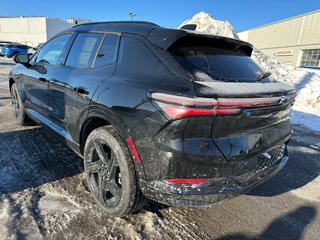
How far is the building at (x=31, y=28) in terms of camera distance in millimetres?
56459

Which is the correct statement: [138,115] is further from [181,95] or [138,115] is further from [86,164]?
[86,164]

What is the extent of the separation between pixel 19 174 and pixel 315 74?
13477 mm

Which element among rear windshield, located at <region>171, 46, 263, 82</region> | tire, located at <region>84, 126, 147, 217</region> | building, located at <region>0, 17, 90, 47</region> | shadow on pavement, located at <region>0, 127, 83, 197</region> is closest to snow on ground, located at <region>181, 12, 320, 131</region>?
rear windshield, located at <region>171, 46, 263, 82</region>

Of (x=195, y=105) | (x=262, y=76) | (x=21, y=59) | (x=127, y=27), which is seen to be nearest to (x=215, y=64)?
(x=262, y=76)

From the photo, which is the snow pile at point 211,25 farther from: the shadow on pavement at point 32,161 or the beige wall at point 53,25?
the beige wall at point 53,25

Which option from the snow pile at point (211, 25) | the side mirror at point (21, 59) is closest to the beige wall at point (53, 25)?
the snow pile at point (211, 25)

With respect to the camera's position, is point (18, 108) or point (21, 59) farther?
point (18, 108)

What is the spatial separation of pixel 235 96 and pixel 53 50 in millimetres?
2948

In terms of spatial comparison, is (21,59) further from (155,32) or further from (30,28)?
(30,28)

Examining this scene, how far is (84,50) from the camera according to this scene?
3.18 meters

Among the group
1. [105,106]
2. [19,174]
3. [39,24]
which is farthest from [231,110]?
[39,24]

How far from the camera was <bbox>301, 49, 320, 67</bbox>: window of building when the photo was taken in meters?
29.5

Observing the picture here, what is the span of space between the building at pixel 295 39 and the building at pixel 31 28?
3759 centimetres

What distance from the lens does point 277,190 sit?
3457 millimetres
